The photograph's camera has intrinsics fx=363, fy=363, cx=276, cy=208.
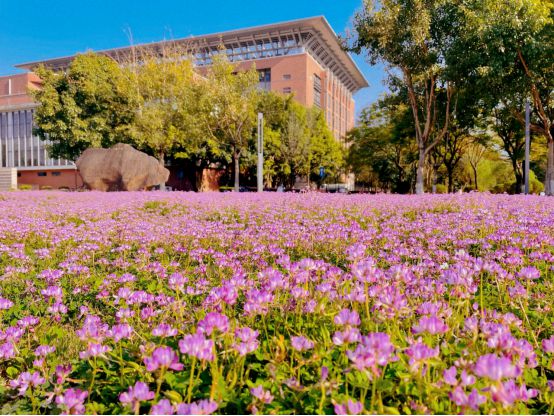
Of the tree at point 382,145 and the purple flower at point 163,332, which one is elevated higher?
the tree at point 382,145

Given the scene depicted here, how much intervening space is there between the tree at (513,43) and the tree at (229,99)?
1800 cm

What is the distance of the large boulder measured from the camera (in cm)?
2347

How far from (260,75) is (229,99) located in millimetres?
40041

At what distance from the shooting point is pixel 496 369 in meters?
1.15

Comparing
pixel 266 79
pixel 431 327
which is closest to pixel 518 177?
pixel 431 327

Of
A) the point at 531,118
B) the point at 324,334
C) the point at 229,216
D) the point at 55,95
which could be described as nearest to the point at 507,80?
the point at 531,118

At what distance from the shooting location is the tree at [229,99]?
3012 centimetres

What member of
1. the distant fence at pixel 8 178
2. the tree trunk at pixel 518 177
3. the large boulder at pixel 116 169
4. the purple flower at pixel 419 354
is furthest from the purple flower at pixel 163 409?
the distant fence at pixel 8 178

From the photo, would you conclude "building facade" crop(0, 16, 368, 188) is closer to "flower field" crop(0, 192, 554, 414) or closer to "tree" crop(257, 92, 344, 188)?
"tree" crop(257, 92, 344, 188)

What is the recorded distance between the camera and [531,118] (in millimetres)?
23109

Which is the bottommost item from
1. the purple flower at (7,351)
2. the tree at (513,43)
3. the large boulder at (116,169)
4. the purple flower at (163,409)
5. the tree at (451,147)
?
the purple flower at (7,351)

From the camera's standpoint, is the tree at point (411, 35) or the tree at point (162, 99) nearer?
the tree at point (411, 35)

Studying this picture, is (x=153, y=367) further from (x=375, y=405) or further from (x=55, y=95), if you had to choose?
(x=55, y=95)

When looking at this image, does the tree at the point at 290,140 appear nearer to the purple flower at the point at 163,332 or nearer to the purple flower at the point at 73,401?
the purple flower at the point at 163,332
